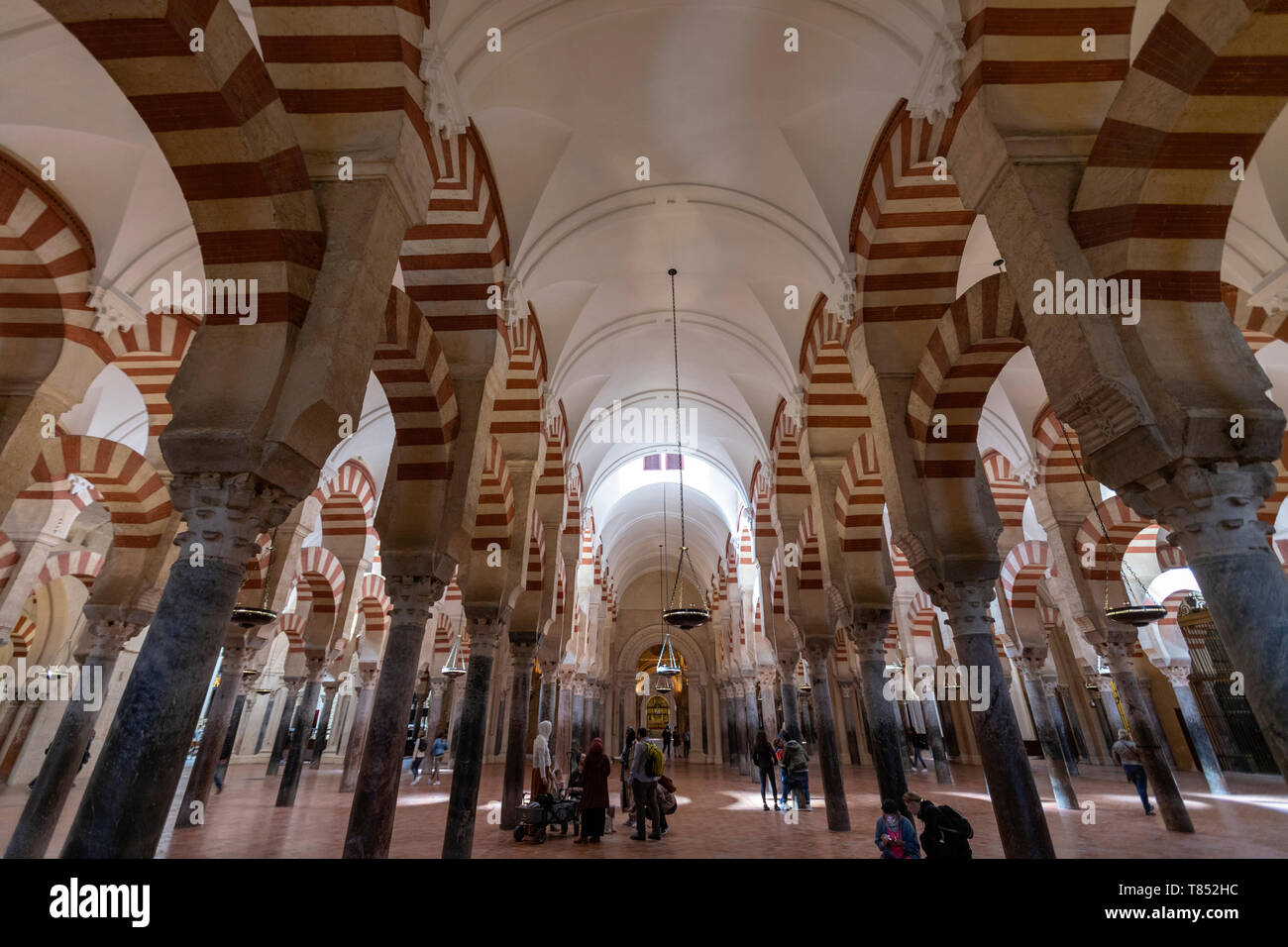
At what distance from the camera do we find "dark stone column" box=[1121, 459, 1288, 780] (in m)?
2.10

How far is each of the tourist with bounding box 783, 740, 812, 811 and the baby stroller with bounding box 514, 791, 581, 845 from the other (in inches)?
104

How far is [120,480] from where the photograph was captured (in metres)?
6.20

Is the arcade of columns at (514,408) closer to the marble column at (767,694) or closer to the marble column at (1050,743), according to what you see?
the marble column at (1050,743)

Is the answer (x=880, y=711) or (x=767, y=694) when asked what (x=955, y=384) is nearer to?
(x=880, y=711)

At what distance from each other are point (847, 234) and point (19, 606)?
840cm

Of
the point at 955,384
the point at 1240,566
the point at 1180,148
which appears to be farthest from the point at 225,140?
the point at 955,384

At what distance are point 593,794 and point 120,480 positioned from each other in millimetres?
5633

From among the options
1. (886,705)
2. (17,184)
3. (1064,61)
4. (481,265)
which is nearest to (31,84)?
(17,184)

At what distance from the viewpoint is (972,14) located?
3490 mm

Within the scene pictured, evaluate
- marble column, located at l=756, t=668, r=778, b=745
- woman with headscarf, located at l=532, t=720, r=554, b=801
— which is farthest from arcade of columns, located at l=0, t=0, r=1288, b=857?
marble column, located at l=756, t=668, r=778, b=745

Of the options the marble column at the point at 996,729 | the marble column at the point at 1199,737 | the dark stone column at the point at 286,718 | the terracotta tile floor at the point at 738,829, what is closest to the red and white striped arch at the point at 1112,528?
Answer: the terracotta tile floor at the point at 738,829

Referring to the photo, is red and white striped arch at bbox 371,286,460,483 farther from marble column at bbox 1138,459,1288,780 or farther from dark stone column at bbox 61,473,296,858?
marble column at bbox 1138,459,1288,780

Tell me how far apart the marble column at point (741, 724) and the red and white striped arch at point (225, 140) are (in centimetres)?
1414
